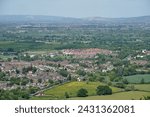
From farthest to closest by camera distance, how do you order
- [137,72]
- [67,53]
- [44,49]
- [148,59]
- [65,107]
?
[44,49]
[67,53]
[148,59]
[137,72]
[65,107]

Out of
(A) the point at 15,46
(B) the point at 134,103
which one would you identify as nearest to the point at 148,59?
(A) the point at 15,46

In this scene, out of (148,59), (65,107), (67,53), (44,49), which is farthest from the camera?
(44,49)

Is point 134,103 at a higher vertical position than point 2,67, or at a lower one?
higher

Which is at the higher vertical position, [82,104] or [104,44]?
[82,104]

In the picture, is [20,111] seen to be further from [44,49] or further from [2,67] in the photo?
[44,49]

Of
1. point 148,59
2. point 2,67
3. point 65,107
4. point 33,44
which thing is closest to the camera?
point 65,107

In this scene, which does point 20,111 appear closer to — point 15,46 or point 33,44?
point 15,46

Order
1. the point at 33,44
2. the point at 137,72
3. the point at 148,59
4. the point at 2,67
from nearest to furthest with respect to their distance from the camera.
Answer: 1. the point at 137,72
2. the point at 2,67
3. the point at 148,59
4. the point at 33,44

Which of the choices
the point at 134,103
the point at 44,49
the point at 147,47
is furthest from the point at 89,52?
the point at 134,103

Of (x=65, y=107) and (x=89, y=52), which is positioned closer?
(x=65, y=107)
